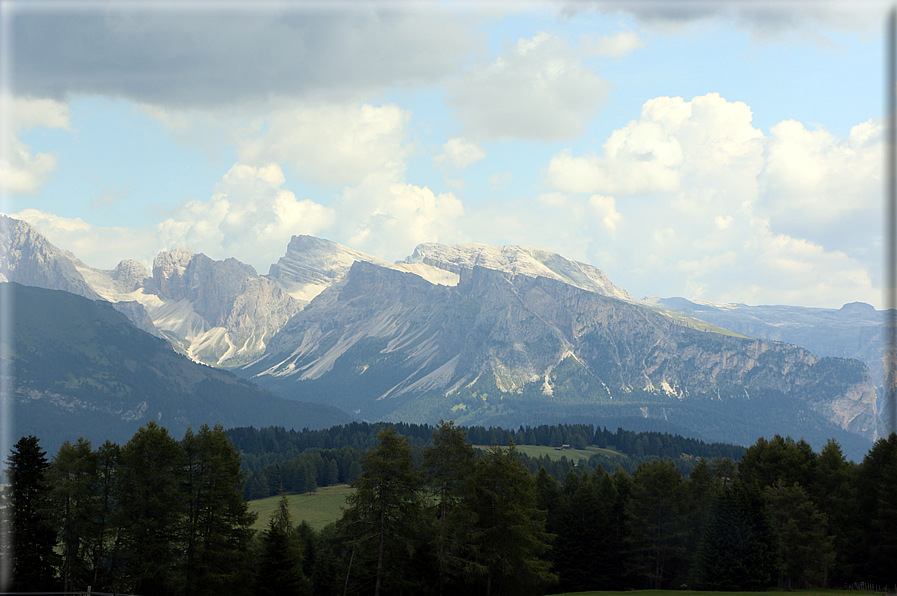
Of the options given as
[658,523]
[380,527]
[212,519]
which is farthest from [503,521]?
[658,523]

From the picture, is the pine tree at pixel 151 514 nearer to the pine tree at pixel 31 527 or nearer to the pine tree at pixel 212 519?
the pine tree at pixel 212 519

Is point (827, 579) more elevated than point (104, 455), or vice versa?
point (104, 455)

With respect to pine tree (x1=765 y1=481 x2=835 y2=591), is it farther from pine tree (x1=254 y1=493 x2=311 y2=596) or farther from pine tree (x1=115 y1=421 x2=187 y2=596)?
pine tree (x1=115 y1=421 x2=187 y2=596)

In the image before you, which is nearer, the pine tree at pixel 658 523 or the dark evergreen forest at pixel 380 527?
the dark evergreen forest at pixel 380 527

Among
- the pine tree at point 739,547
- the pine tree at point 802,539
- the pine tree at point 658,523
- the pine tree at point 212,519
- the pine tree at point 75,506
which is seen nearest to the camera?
the pine tree at point 212,519

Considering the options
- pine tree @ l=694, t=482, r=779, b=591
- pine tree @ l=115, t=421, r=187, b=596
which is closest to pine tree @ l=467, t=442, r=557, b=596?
pine tree @ l=694, t=482, r=779, b=591

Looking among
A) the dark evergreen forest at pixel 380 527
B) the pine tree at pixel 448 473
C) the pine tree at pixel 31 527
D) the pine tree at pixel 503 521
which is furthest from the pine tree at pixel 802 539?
the pine tree at pixel 31 527

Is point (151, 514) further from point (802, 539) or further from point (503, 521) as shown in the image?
point (802, 539)

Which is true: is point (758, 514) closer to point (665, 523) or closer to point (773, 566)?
point (773, 566)

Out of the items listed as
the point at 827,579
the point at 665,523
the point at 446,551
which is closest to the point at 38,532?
the point at 446,551

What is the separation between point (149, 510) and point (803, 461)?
71.6m

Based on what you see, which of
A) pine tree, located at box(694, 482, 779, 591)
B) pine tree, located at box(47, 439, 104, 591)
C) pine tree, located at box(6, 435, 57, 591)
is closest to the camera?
pine tree, located at box(6, 435, 57, 591)

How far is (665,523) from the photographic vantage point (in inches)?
3356

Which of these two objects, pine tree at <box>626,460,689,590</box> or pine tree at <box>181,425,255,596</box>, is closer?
pine tree at <box>181,425,255,596</box>
